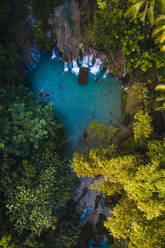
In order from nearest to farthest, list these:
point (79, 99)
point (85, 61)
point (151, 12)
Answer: point (151, 12) < point (85, 61) < point (79, 99)

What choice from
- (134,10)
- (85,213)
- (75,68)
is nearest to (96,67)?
(75,68)

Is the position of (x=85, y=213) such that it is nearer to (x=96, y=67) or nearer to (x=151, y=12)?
(x=96, y=67)

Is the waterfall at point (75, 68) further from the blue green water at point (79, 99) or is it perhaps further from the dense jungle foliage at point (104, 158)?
the dense jungle foliage at point (104, 158)

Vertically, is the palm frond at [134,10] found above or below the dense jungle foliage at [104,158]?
above

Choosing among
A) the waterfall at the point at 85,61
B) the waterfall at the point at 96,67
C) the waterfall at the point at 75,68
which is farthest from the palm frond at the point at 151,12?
the waterfall at the point at 75,68

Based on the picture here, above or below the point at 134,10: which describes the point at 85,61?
below

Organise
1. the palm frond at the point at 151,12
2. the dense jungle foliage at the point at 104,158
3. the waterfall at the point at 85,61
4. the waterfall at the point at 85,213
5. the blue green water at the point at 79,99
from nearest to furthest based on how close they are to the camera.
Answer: the dense jungle foliage at the point at 104,158 < the palm frond at the point at 151,12 < the waterfall at the point at 85,61 < the waterfall at the point at 85,213 < the blue green water at the point at 79,99

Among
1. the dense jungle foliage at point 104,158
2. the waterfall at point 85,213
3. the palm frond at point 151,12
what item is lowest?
the waterfall at point 85,213

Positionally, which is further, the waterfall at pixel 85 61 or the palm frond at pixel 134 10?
the waterfall at pixel 85 61
